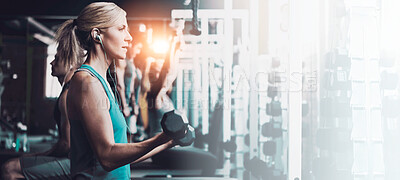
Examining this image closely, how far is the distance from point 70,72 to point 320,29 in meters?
1.61

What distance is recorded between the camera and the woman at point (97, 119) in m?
1.41

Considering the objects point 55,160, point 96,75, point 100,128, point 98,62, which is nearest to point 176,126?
point 100,128

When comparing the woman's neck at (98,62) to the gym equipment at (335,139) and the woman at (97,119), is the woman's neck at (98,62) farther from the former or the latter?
the gym equipment at (335,139)

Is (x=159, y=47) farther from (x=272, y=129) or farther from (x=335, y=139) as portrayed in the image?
(x=335, y=139)

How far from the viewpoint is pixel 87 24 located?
5.58 ft

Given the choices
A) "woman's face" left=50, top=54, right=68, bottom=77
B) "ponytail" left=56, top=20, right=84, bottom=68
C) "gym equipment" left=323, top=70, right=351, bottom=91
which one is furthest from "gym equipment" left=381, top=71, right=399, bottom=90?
"woman's face" left=50, top=54, right=68, bottom=77

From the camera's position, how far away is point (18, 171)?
2035 millimetres

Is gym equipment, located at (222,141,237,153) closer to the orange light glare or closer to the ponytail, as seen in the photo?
the orange light glare

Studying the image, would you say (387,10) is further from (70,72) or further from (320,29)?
(70,72)

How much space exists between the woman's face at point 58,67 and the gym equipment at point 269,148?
1765mm

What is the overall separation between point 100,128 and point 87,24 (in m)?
0.56

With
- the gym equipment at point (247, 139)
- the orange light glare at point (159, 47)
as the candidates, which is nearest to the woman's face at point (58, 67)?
the orange light glare at point (159, 47)

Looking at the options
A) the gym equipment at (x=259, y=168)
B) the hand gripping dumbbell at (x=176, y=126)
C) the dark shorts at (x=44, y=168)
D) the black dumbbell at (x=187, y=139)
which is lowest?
the gym equipment at (x=259, y=168)

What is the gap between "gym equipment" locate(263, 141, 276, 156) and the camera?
3080 mm
